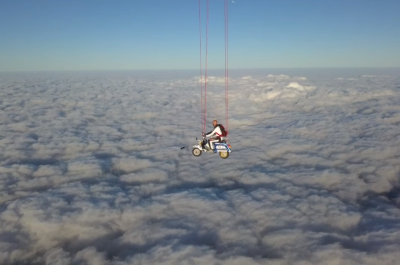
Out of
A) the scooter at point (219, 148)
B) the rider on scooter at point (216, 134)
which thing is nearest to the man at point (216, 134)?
the rider on scooter at point (216, 134)

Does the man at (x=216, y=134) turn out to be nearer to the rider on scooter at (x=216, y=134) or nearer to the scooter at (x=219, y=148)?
the rider on scooter at (x=216, y=134)

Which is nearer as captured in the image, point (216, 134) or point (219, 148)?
point (216, 134)

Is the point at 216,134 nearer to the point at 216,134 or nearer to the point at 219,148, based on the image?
the point at 216,134

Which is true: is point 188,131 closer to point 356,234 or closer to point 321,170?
point 321,170

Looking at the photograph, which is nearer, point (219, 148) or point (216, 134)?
point (216, 134)

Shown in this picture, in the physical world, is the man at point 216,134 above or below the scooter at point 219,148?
above

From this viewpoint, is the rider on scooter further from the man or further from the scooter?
the scooter

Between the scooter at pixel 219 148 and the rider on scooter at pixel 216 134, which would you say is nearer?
the rider on scooter at pixel 216 134

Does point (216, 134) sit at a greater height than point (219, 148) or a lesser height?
greater

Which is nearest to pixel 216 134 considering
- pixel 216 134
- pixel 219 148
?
pixel 216 134
